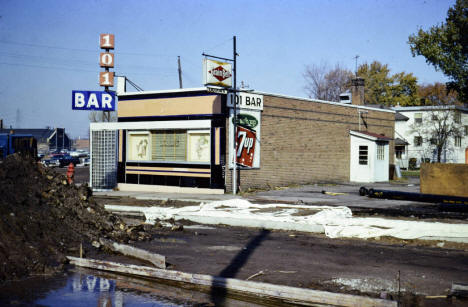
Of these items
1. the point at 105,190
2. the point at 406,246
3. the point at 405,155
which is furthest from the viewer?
the point at 405,155

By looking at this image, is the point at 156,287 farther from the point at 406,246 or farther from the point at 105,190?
the point at 105,190

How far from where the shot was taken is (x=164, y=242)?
10945 mm

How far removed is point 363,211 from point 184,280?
31.0 feet

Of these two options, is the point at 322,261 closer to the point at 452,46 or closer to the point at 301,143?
the point at 301,143

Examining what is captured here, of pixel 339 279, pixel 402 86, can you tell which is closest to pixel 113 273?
pixel 339 279

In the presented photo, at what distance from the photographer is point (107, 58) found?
29.1 m

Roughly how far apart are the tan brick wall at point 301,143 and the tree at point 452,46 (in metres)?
6.11

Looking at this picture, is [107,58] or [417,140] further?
[417,140]

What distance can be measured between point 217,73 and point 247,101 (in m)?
2.73

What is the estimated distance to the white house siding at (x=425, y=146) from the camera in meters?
56.6

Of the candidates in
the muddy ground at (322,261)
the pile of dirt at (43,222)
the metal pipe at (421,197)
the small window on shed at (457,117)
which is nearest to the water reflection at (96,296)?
the pile of dirt at (43,222)

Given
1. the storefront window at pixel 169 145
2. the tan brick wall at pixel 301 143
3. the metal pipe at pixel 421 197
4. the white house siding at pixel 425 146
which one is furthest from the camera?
the white house siding at pixel 425 146

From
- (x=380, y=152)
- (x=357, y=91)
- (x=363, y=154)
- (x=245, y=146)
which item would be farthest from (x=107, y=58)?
(x=357, y=91)

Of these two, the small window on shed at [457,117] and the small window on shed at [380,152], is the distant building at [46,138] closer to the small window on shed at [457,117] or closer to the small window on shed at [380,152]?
the small window on shed at [457,117]
